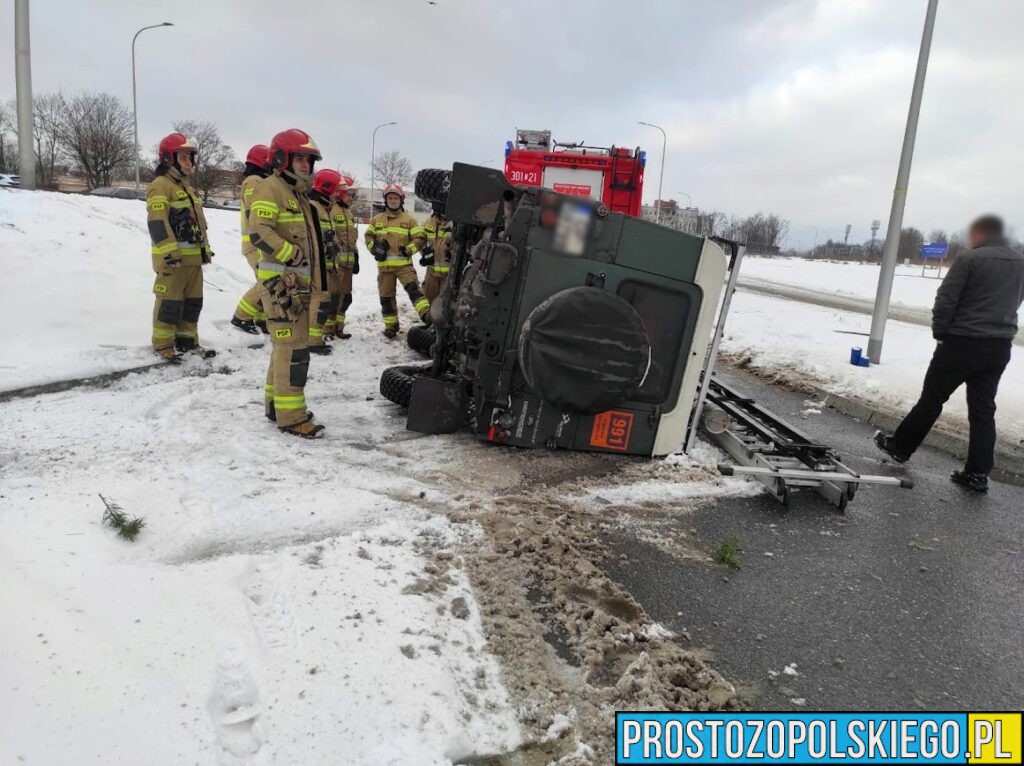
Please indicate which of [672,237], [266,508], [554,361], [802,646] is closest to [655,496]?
[554,361]

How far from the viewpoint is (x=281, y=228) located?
14.7 ft

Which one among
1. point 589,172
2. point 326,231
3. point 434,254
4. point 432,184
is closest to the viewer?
point 432,184

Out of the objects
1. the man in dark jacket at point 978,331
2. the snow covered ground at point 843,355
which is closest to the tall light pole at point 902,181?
the snow covered ground at point 843,355

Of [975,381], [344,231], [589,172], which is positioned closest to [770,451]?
[975,381]

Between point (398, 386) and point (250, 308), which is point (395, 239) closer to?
point (250, 308)

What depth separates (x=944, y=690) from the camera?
229cm

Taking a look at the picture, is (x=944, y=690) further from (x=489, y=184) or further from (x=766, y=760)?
(x=489, y=184)

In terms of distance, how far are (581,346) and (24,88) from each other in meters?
11.8

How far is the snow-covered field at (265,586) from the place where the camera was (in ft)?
5.81

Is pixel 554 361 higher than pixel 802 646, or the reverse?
pixel 554 361

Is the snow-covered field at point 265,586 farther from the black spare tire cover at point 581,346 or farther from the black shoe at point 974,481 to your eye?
the black shoe at point 974,481

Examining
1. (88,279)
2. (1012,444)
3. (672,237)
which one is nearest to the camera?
(672,237)

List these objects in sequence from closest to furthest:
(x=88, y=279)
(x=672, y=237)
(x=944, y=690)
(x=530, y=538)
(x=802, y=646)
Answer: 1. (x=944, y=690)
2. (x=802, y=646)
3. (x=530, y=538)
4. (x=672, y=237)
5. (x=88, y=279)

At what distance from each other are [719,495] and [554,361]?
135 cm
